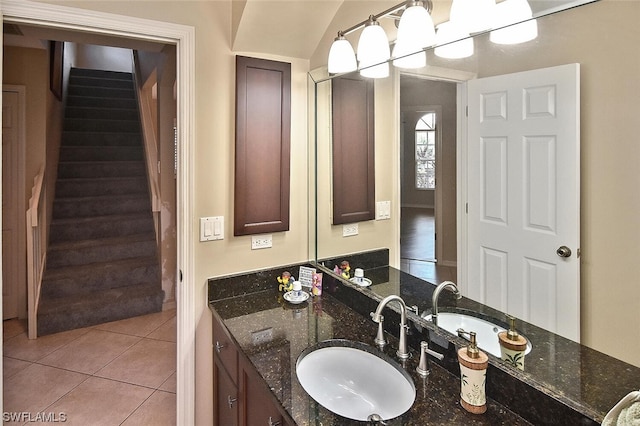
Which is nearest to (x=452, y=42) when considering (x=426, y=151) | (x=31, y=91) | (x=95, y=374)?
(x=426, y=151)

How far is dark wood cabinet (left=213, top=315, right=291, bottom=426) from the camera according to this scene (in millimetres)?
1212

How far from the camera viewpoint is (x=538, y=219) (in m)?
1.02

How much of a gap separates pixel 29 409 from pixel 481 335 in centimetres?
269

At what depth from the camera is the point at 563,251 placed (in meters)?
0.97

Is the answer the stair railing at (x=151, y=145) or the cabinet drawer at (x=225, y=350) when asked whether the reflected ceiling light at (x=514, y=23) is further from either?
the stair railing at (x=151, y=145)

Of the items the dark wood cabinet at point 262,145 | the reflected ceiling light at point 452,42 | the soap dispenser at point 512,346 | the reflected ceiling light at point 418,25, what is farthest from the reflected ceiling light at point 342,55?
the soap dispenser at point 512,346

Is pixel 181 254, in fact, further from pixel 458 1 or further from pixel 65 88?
pixel 65 88

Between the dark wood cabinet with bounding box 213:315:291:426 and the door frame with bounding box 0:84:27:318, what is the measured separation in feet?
9.03

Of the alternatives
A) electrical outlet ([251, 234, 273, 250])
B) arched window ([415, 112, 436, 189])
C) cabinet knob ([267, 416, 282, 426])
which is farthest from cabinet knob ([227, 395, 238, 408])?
arched window ([415, 112, 436, 189])

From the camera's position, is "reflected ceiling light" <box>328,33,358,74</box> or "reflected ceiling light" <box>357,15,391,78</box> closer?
"reflected ceiling light" <box>357,15,391,78</box>

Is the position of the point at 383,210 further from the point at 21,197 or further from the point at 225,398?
the point at 21,197

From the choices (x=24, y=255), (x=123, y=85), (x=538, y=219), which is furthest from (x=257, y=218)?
(x=123, y=85)

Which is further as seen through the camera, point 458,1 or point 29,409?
point 29,409

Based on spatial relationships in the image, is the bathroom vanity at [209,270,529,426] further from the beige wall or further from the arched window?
the beige wall
